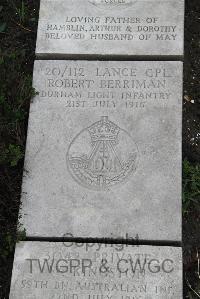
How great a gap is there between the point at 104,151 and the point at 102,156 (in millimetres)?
47

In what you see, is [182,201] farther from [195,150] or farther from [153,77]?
[153,77]

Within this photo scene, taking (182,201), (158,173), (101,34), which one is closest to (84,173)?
(158,173)

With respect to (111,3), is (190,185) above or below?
below

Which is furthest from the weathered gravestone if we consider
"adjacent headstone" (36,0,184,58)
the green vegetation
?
"adjacent headstone" (36,0,184,58)

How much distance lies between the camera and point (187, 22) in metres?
5.00

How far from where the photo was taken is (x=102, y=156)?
403 centimetres

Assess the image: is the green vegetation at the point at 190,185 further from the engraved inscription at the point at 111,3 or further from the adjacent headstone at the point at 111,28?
the engraved inscription at the point at 111,3

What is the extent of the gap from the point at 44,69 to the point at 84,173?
108cm

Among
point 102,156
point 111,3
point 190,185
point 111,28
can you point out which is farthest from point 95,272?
point 111,3

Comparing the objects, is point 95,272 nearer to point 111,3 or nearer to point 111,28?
point 111,28

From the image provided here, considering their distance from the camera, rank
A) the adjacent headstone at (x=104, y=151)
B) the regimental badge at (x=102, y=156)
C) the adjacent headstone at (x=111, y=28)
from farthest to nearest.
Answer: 1. the adjacent headstone at (x=111, y=28)
2. the regimental badge at (x=102, y=156)
3. the adjacent headstone at (x=104, y=151)

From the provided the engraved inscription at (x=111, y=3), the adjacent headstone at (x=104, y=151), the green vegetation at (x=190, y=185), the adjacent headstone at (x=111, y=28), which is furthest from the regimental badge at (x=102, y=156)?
the engraved inscription at (x=111, y=3)

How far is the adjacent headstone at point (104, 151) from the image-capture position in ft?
12.6

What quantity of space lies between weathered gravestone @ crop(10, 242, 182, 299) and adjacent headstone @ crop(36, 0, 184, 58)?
178 centimetres
